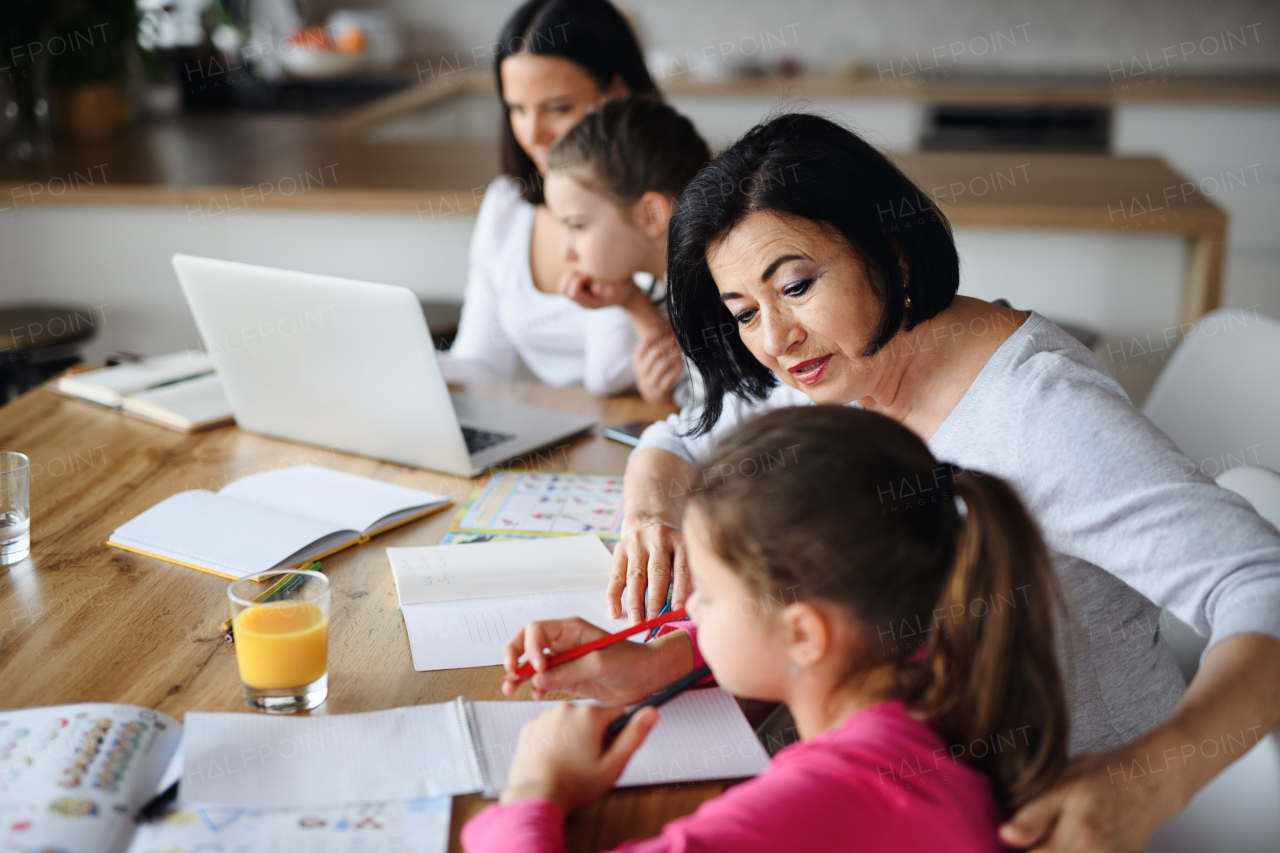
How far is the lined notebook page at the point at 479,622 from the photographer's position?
93 centimetres

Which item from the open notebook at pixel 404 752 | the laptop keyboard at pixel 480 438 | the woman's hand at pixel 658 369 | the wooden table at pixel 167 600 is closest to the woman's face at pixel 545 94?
the woman's hand at pixel 658 369

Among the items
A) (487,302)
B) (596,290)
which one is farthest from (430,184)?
(596,290)

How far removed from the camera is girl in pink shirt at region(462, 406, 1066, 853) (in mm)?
624

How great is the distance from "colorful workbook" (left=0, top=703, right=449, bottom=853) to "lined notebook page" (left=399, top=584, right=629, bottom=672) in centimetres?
20

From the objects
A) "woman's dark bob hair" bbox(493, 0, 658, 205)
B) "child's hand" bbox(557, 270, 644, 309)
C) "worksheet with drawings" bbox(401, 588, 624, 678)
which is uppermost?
"woman's dark bob hair" bbox(493, 0, 658, 205)

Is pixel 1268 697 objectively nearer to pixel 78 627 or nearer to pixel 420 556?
pixel 420 556

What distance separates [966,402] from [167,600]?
2.53 feet

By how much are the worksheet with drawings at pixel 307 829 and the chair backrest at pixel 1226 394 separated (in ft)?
3.38

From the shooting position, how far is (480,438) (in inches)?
57.7

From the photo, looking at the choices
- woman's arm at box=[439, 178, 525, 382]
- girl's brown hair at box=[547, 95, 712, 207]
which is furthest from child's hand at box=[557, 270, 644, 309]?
woman's arm at box=[439, 178, 525, 382]

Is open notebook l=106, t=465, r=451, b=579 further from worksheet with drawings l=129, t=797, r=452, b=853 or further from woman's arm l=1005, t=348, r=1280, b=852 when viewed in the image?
woman's arm l=1005, t=348, r=1280, b=852

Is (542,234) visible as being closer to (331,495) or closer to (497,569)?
(331,495)

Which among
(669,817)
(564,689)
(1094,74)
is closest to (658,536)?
(564,689)

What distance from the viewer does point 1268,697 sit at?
2.39 feet
